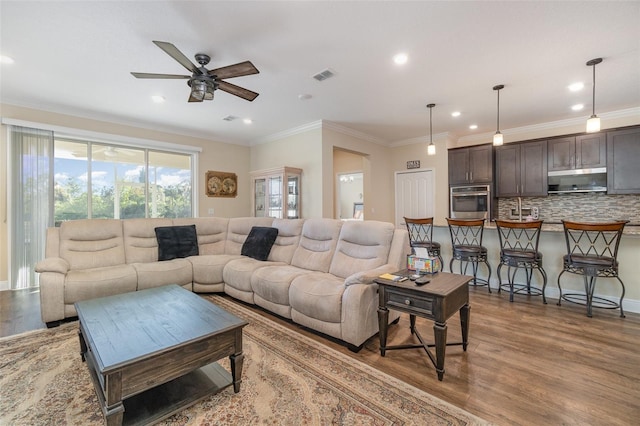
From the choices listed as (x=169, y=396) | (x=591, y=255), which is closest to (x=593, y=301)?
(x=591, y=255)

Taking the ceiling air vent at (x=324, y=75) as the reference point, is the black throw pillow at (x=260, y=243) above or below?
below

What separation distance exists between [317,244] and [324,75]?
6.54 ft

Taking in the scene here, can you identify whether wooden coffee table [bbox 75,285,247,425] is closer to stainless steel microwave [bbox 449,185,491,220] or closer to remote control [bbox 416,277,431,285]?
remote control [bbox 416,277,431,285]

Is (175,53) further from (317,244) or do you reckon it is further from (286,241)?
(286,241)

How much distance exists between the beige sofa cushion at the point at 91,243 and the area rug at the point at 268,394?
3.94 ft

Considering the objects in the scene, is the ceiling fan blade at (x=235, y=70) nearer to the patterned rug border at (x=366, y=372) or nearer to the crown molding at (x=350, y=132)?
the patterned rug border at (x=366, y=372)

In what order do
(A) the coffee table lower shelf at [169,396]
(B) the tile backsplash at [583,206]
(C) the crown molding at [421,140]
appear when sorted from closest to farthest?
(A) the coffee table lower shelf at [169,396] → (B) the tile backsplash at [583,206] → (C) the crown molding at [421,140]

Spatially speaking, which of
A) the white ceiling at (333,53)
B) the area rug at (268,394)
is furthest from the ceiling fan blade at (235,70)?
the area rug at (268,394)

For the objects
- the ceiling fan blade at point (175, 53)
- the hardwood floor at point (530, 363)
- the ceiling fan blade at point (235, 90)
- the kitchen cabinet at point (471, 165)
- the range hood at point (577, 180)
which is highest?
the ceiling fan blade at point (235, 90)

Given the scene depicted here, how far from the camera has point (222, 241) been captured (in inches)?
182

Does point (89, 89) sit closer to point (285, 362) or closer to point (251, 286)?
point (251, 286)

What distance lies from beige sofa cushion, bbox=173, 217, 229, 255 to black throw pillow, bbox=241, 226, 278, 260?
58 cm

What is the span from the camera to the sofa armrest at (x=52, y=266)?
9.57ft

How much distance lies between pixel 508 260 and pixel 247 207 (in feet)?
16.9
